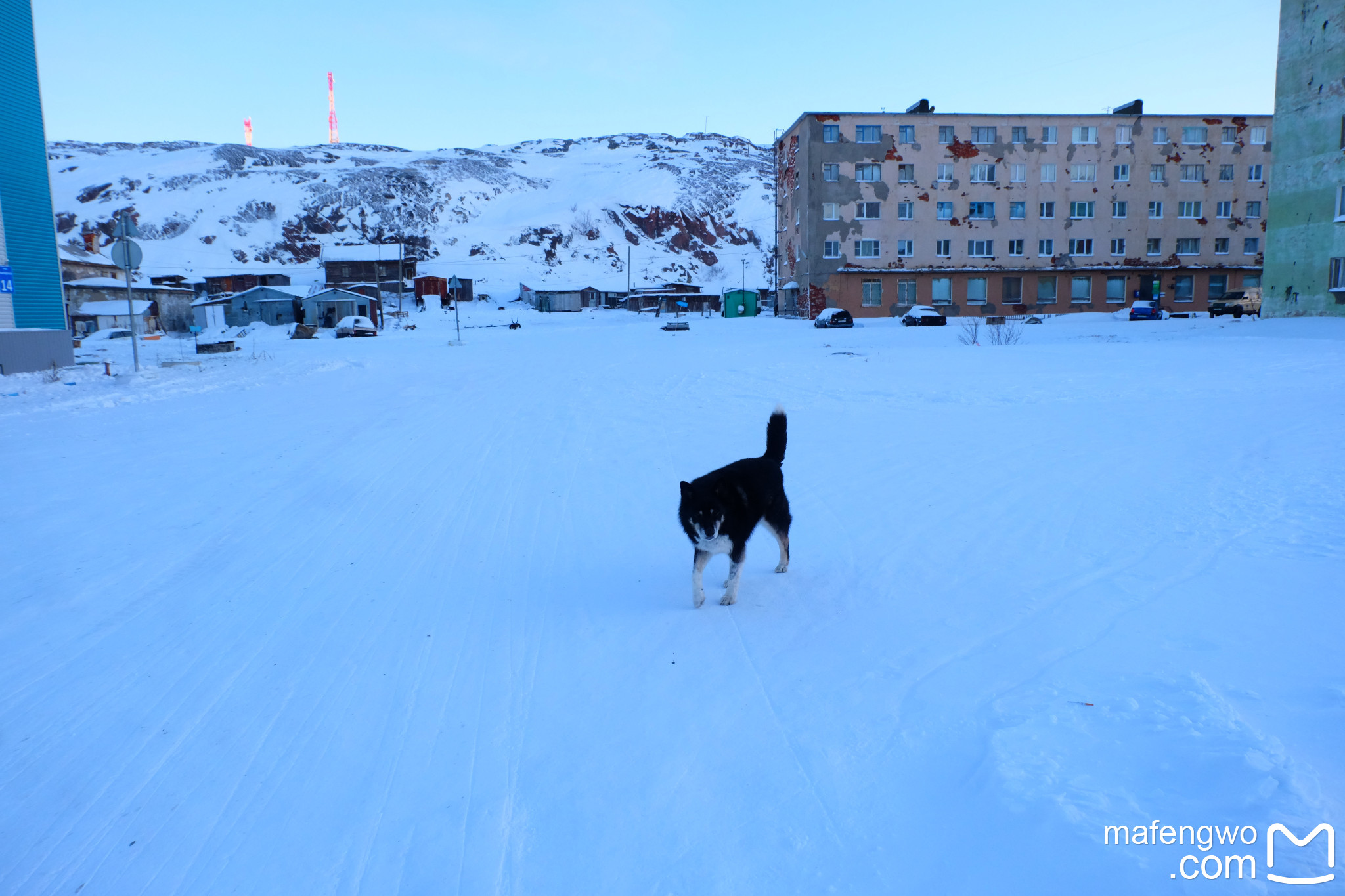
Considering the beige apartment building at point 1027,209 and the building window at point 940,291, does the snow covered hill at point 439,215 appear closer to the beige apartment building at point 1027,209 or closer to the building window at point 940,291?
the beige apartment building at point 1027,209

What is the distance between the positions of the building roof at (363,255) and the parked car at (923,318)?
6077 centimetres

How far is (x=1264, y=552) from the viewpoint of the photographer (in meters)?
5.48

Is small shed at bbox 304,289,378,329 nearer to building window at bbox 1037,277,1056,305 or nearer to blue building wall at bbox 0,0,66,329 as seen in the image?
blue building wall at bbox 0,0,66,329

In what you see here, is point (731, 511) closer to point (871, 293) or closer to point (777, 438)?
point (777, 438)

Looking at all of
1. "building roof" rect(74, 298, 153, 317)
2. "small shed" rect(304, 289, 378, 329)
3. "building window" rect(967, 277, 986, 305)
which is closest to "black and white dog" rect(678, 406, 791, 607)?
"building window" rect(967, 277, 986, 305)

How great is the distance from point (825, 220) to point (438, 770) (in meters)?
56.8

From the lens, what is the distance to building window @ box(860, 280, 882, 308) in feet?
187

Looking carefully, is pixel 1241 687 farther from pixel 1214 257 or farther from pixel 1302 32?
pixel 1214 257

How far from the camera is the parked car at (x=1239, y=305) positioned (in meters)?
40.1

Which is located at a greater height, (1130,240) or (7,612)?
(1130,240)

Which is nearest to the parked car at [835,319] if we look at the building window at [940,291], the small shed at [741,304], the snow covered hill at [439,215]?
the building window at [940,291]

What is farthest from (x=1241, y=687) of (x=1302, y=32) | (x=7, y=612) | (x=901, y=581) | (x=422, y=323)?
Result: (x=422, y=323)

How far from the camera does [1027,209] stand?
5638 cm

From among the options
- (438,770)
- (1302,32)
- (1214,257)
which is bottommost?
(438,770)
